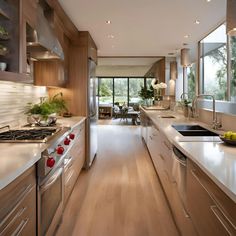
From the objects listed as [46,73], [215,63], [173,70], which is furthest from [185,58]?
[46,73]

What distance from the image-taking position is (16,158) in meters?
1.65

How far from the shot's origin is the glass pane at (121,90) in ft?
51.5

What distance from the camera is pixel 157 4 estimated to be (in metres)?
3.29

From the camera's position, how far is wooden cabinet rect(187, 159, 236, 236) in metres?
1.20

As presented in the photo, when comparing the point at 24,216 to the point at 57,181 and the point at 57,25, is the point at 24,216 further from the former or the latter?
the point at 57,25

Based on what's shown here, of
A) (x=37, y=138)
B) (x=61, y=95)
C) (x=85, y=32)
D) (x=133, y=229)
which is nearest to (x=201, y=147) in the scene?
(x=133, y=229)

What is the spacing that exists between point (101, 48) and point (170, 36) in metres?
1.96

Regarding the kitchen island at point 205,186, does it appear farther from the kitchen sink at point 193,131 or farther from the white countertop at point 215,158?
the kitchen sink at point 193,131

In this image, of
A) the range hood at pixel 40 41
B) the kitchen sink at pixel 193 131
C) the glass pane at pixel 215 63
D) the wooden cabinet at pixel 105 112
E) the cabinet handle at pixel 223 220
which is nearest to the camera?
the cabinet handle at pixel 223 220

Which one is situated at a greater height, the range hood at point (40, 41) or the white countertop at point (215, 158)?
the range hood at point (40, 41)

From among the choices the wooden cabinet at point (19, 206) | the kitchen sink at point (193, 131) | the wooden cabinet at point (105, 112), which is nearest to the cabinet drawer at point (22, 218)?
the wooden cabinet at point (19, 206)

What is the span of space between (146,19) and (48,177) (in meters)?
2.84

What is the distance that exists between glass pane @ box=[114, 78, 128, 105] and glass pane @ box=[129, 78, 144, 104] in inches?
9.4

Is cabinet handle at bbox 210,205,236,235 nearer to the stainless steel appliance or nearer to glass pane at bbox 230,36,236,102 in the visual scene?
the stainless steel appliance
